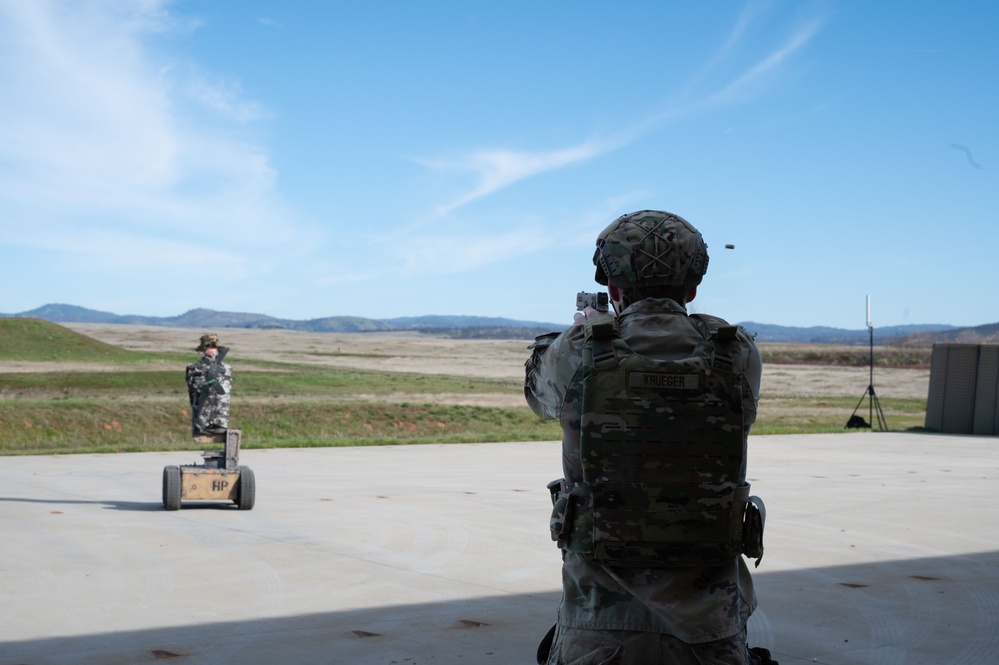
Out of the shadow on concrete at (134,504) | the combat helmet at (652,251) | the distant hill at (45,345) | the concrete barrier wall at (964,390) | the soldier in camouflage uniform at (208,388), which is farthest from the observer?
the distant hill at (45,345)

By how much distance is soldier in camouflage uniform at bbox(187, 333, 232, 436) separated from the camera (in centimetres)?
1133

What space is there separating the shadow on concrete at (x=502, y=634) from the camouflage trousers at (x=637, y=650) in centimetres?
296

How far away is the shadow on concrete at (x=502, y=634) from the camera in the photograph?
241 inches

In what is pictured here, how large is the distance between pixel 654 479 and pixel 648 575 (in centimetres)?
29

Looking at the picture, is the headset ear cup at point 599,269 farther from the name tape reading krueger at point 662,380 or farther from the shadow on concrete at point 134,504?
the shadow on concrete at point 134,504

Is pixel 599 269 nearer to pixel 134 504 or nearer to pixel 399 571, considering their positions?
pixel 399 571

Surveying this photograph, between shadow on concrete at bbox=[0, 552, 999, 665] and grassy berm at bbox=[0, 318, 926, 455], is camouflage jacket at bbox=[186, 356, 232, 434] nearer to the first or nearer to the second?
shadow on concrete at bbox=[0, 552, 999, 665]

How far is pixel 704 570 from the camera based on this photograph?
3295 mm

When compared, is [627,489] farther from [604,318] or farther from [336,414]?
[336,414]

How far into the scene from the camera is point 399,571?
8562 mm

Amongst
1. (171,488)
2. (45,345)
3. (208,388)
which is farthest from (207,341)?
(45,345)

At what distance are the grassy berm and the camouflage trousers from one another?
60.1 feet

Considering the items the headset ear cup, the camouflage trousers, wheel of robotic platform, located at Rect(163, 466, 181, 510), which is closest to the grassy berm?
wheel of robotic platform, located at Rect(163, 466, 181, 510)

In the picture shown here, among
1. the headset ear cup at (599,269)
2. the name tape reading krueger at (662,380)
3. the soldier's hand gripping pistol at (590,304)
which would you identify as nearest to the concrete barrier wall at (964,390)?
the soldier's hand gripping pistol at (590,304)
